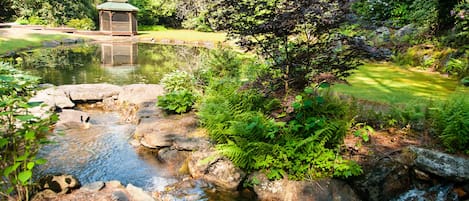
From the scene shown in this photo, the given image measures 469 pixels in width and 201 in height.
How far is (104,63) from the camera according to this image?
1527 centimetres

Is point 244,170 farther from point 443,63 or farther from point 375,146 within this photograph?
point 443,63

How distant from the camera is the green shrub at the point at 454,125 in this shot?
13.3ft

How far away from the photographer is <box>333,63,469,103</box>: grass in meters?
6.34

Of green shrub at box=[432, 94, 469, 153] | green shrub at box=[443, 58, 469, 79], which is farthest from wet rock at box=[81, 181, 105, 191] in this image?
green shrub at box=[443, 58, 469, 79]

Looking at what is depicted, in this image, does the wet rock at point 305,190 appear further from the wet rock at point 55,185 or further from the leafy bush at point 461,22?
the leafy bush at point 461,22

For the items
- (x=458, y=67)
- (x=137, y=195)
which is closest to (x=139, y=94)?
(x=137, y=195)

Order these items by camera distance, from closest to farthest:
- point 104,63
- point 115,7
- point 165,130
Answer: point 165,130
point 104,63
point 115,7

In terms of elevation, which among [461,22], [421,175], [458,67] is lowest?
[421,175]

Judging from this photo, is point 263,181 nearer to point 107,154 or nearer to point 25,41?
point 107,154

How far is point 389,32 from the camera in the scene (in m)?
11.7

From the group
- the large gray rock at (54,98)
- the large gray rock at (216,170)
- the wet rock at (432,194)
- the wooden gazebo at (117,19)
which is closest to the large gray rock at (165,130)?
the large gray rock at (216,170)

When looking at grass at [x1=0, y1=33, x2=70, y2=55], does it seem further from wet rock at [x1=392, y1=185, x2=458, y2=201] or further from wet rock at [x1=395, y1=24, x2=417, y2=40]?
wet rock at [x1=392, y1=185, x2=458, y2=201]

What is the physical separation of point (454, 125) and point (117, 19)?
92.7 ft

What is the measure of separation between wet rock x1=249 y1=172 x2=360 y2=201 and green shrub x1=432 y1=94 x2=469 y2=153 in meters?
1.28
